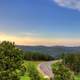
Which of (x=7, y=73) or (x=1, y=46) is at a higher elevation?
(x=1, y=46)

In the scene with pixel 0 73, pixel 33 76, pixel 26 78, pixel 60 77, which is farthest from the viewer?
pixel 26 78

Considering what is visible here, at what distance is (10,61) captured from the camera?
154 ft

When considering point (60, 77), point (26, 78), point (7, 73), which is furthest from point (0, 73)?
point (26, 78)

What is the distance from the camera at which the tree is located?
1813 inches

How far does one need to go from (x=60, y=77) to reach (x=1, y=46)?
3191 cm

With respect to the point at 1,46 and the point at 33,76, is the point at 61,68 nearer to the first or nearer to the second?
the point at 33,76

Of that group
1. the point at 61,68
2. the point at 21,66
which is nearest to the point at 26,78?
the point at 61,68

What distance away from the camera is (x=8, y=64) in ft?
154

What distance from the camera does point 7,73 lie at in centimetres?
4597

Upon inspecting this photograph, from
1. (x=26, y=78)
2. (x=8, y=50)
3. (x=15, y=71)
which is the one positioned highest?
(x=8, y=50)

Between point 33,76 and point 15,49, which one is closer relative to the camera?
point 15,49

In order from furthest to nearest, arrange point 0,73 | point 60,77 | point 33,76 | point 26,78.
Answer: point 26,78
point 33,76
point 60,77
point 0,73

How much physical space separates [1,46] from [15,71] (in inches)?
175

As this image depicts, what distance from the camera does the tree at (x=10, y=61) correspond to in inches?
1813
